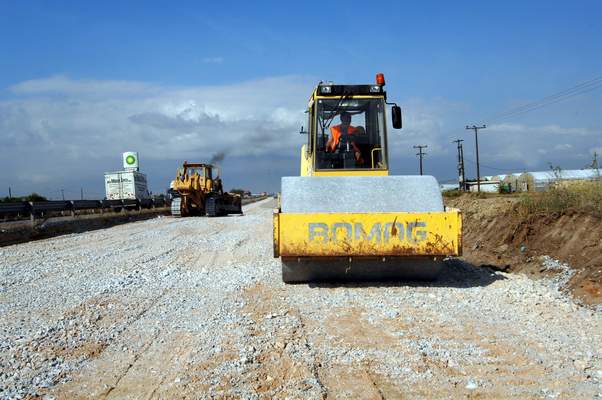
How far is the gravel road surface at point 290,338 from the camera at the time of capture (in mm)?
4043

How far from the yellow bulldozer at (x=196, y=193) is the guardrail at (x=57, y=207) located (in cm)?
354

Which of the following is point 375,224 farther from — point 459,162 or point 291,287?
point 459,162

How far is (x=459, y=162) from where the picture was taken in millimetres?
62406

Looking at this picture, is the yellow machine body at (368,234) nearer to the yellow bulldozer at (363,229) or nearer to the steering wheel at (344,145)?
the yellow bulldozer at (363,229)

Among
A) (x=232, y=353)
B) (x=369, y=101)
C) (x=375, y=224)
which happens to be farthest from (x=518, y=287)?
(x=232, y=353)

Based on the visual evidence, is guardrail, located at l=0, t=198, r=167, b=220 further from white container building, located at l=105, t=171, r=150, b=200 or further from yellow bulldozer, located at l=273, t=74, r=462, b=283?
yellow bulldozer, located at l=273, t=74, r=462, b=283

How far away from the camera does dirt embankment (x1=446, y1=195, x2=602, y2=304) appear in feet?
24.7

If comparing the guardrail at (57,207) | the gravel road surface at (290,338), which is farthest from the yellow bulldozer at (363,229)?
the guardrail at (57,207)

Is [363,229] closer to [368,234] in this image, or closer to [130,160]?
[368,234]

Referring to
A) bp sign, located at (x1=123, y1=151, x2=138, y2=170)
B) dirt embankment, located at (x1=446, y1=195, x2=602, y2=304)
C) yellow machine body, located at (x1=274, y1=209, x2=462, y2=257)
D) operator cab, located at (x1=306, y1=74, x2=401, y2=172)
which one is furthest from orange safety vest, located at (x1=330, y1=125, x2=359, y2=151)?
bp sign, located at (x1=123, y1=151, x2=138, y2=170)

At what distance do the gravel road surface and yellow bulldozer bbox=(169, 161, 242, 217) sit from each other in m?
20.1

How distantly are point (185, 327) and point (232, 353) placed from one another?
3.63 feet

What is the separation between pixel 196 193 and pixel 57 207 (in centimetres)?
852

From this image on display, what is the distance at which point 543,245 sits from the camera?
9.84 m
